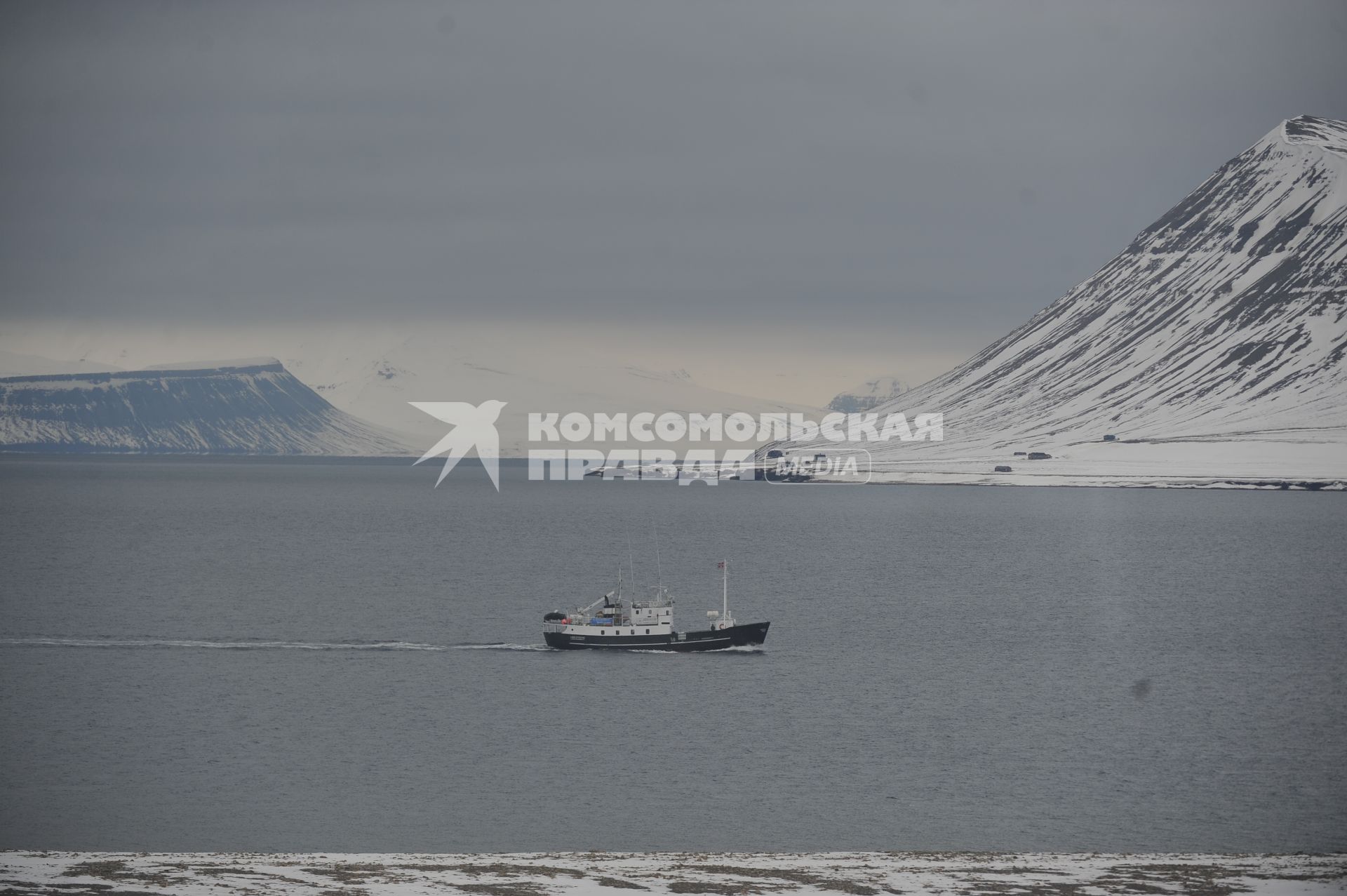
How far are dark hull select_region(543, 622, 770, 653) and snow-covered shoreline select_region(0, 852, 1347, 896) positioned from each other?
49.1 m

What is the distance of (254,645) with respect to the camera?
304 ft

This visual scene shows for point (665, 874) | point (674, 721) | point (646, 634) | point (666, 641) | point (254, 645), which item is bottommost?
point (665, 874)

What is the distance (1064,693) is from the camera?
252 feet

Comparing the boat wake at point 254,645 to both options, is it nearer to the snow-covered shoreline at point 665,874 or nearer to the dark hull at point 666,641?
the dark hull at point 666,641

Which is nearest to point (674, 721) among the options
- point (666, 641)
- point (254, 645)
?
point (666, 641)

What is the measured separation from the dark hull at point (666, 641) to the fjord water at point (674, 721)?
163 centimetres

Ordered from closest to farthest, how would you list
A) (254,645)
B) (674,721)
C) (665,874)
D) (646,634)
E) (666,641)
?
(665,874) → (674,721) → (666,641) → (646,634) → (254,645)

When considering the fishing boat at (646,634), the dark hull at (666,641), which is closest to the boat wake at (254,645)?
the dark hull at (666,641)

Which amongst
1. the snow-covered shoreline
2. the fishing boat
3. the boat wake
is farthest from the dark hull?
the snow-covered shoreline

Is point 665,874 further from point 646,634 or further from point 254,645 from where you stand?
point 254,645

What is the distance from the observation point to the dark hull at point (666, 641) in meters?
92.0

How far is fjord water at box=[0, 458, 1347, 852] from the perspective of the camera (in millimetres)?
50000

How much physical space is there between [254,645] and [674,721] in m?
36.4

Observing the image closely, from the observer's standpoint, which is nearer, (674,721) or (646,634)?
(674,721)
